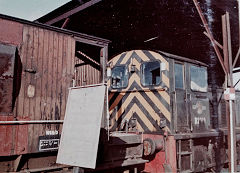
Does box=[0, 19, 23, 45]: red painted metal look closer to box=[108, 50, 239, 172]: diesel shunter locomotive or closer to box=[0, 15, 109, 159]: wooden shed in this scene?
box=[0, 15, 109, 159]: wooden shed

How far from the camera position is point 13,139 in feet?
11.1

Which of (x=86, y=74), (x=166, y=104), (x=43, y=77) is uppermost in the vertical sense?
(x=86, y=74)

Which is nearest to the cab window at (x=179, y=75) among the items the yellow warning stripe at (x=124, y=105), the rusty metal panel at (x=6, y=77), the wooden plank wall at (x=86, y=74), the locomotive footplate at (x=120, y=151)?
the yellow warning stripe at (x=124, y=105)

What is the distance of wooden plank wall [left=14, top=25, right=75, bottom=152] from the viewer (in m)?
3.62

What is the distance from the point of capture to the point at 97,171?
13.1ft

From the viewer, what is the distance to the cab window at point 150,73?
17.9ft

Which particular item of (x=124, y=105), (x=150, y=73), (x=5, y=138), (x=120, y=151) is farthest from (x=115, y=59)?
(x=5, y=138)

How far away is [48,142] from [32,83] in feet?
3.25

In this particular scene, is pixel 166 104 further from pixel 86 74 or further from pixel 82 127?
pixel 82 127

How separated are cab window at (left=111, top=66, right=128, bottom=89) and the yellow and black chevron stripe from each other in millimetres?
106

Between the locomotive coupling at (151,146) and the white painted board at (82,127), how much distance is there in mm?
1792

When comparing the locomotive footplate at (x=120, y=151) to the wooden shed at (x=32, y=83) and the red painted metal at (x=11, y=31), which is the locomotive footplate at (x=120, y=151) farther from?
the red painted metal at (x=11, y=31)

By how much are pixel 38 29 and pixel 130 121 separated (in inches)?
118

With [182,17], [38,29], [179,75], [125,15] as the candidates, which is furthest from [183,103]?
[38,29]
